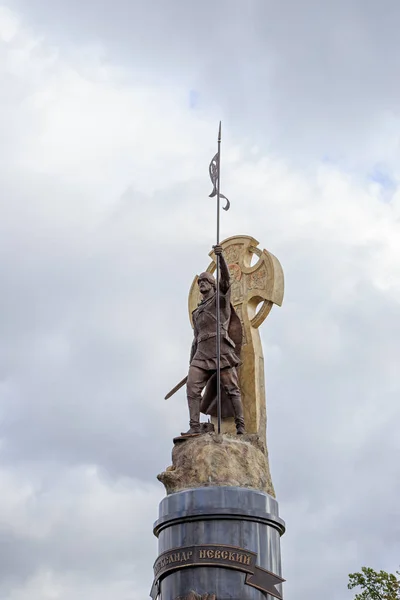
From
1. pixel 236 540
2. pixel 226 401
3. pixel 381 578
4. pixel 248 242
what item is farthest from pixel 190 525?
pixel 381 578

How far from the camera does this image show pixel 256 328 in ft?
56.4

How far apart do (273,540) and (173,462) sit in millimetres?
2030

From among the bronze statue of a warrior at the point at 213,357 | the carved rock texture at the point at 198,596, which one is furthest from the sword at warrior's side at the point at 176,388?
the carved rock texture at the point at 198,596

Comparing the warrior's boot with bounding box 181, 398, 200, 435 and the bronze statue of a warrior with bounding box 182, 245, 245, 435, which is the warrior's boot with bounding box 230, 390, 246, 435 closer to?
the bronze statue of a warrior with bounding box 182, 245, 245, 435

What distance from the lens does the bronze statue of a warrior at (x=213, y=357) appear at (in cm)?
1553

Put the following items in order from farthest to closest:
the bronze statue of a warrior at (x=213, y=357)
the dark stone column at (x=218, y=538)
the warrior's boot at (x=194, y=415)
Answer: the bronze statue of a warrior at (x=213, y=357)
the warrior's boot at (x=194, y=415)
the dark stone column at (x=218, y=538)

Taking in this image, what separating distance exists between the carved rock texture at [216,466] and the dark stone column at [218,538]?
261 millimetres

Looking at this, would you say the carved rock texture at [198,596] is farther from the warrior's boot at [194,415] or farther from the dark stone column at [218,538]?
the warrior's boot at [194,415]

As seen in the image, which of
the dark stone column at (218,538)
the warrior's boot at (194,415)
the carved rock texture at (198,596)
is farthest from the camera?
the warrior's boot at (194,415)

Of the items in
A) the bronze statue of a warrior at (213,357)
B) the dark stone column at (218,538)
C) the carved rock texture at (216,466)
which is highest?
the bronze statue of a warrior at (213,357)

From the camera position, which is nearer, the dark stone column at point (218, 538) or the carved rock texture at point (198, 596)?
the carved rock texture at point (198, 596)

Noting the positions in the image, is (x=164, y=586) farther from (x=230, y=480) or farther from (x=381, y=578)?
(x=381, y=578)

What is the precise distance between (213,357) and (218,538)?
356cm

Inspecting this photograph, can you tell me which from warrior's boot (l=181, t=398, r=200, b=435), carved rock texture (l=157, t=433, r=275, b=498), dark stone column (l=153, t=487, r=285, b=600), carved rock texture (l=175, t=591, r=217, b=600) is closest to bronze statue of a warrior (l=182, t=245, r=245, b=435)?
warrior's boot (l=181, t=398, r=200, b=435)
